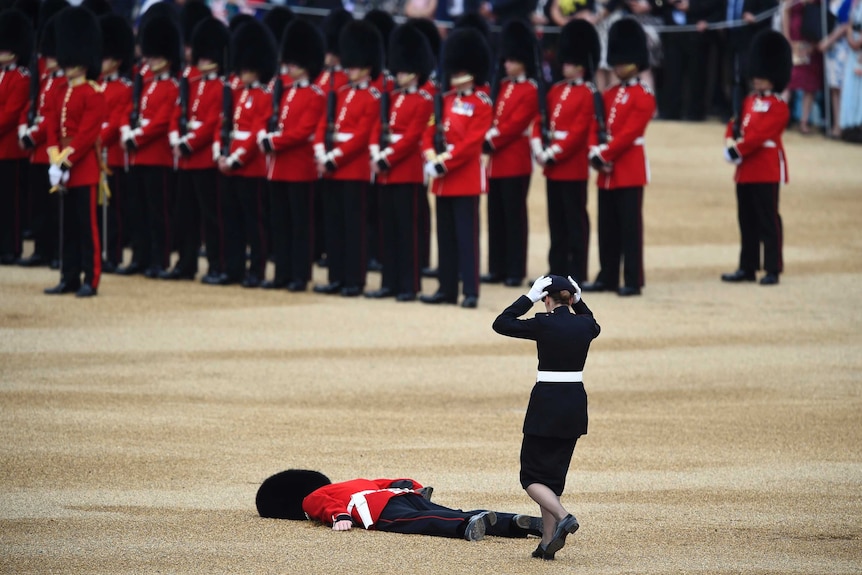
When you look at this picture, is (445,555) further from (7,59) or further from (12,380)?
(7,59)

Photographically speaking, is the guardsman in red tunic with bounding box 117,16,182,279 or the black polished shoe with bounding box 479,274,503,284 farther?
the black polished shoe with bounding box 479,274,503,284

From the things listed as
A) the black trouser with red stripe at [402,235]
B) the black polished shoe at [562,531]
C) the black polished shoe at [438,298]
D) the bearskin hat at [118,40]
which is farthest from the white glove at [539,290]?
the bearskin hat at [118,40]

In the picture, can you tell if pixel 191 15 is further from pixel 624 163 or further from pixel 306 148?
pixel 624 163

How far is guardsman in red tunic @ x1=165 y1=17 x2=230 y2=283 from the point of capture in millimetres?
11805

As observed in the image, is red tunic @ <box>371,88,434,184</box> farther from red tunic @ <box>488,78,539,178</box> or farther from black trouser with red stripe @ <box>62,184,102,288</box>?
black trouser with red stripe @ <box>62,184,102,288</box>

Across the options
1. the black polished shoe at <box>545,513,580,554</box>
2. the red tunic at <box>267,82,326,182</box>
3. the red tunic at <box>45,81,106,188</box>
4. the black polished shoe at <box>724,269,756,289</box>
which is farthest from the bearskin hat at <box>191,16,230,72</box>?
the black polished shoe at <box>545,513,580,554</box>

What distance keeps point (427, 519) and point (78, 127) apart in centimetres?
586

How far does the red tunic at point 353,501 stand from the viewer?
6004mm

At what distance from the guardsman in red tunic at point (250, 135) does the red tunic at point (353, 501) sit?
576 centimetres

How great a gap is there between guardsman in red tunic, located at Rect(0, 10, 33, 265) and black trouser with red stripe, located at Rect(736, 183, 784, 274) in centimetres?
544

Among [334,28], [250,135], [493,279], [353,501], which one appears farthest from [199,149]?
[353,501]

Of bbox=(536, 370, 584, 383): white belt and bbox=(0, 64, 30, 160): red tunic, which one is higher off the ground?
bbox=(0, 64, 30, 160): red tunic

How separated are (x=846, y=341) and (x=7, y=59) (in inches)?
255

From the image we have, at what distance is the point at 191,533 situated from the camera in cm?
585
